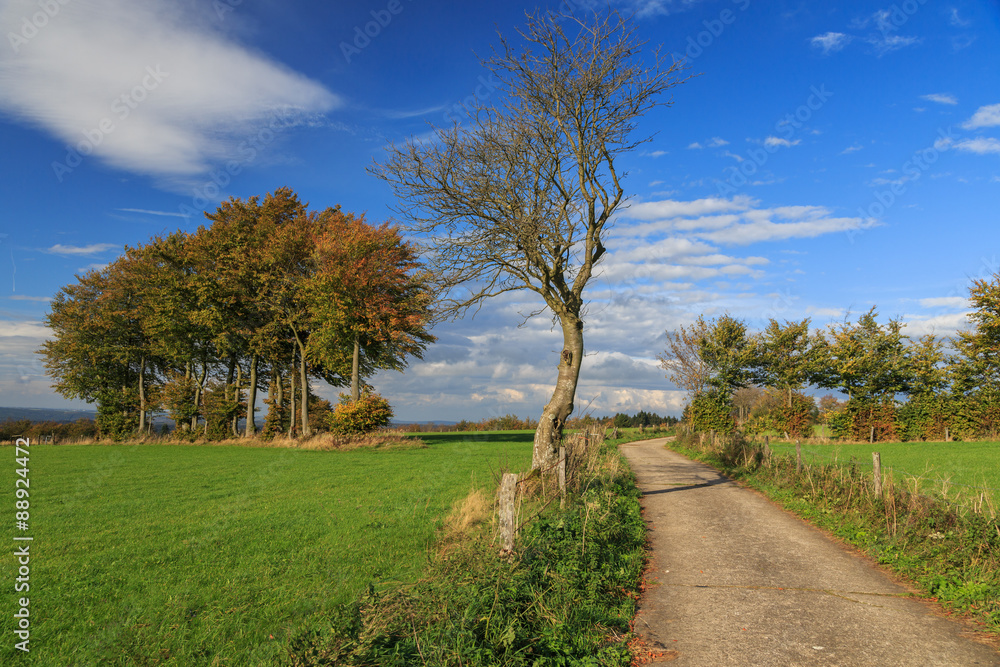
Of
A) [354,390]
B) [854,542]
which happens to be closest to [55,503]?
[854,542]

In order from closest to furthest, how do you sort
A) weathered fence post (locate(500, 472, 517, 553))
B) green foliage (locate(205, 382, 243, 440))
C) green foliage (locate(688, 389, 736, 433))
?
weathered fence post (locate(500, 472, 517, 553))
green foliage (locate(688, 389, 736, 433))
green foliage (locate(205, 382, 243, 440))

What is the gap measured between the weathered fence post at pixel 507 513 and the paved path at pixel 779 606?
69.3 inches

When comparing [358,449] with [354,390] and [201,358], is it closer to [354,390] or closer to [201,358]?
[354,390]

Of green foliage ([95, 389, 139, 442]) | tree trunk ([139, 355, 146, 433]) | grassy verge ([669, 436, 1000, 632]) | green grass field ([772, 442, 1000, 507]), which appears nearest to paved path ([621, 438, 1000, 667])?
grassy verge ([669, 436, 1000, 632])

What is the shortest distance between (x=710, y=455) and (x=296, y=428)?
28267 millimetres

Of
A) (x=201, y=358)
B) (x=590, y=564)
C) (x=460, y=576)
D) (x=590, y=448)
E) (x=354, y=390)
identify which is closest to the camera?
(x=460, y=576)

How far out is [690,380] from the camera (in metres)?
40.2

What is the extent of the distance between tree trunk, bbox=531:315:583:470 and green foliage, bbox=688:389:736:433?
2137 centimetres

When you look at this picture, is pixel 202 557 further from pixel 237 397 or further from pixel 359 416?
pixel 237 397

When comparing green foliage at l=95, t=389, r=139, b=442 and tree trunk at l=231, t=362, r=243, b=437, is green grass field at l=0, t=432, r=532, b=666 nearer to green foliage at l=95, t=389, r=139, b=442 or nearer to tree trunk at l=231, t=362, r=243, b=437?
tree trunk at l=231, t=362, r=243, b=437

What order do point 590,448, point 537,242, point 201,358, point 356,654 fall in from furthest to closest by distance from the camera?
1. point 201,358
2. point 590,448
3. point 537,242
4. point 356,654

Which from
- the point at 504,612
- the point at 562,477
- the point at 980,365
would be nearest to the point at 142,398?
the point at 562,477

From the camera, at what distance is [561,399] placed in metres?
13.3

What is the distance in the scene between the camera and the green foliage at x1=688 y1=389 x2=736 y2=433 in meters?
31.9
